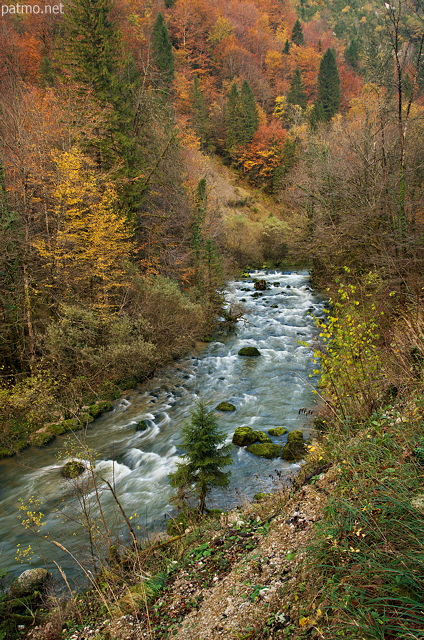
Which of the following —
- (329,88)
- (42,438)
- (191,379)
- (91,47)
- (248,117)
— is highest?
(329,88)

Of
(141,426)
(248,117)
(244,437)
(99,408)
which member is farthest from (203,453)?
(248,117)

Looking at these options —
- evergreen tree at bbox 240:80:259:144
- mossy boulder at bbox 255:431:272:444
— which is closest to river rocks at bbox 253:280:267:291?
mossy boulder at bbox 255:431:272:444

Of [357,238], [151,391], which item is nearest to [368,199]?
[357,238]

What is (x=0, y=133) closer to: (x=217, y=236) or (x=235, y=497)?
(x=235, y=497)

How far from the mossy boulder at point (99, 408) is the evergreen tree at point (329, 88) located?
52.7 meters

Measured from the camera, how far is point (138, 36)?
37.5 meters

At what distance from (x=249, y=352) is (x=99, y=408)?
23.9 ft

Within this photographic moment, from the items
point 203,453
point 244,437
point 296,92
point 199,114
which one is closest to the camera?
point 203,453

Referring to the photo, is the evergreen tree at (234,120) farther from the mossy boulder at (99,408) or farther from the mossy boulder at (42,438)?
the mossy boulder at (42,438)

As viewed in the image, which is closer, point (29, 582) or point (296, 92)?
point (29, 582)

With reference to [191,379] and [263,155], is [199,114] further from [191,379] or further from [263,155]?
[191,379]

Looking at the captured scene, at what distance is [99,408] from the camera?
501 inches

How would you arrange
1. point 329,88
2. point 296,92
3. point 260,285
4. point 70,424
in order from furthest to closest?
point 296,92 < point 329,88 < point 260,285 < point 70,424

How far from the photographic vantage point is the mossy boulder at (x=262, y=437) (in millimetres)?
10211
